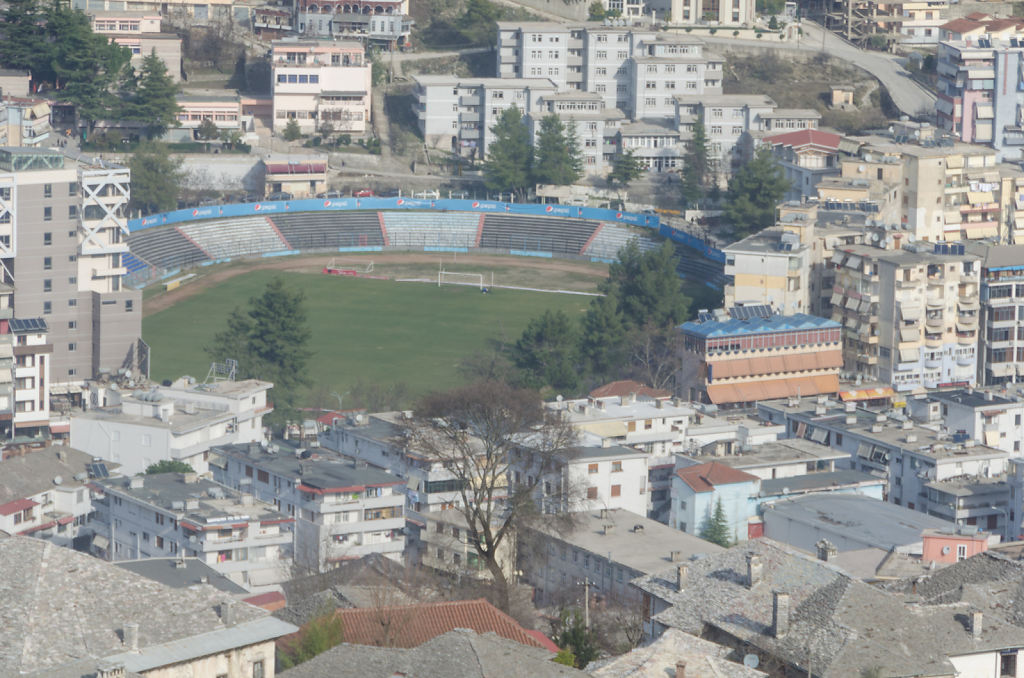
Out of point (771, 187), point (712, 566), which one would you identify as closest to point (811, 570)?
point (712, 566)

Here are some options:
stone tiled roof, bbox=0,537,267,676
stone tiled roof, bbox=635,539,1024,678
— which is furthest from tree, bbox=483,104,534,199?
stone tiled roof, bbox=0,537,267,676

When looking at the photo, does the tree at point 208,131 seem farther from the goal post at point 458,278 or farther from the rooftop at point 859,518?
the rooftop at point 859,518

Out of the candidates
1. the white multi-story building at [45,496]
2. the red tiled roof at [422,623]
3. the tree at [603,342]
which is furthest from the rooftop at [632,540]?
the tree at [603,342]

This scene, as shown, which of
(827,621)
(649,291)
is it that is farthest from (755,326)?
(827,621)

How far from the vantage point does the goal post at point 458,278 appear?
14762 cm

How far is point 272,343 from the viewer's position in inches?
4727

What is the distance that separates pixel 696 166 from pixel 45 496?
7744 cm

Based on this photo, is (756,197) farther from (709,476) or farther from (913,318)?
(709,476)

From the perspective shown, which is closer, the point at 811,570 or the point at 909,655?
the point at 909,655

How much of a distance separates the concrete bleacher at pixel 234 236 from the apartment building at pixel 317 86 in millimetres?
16992

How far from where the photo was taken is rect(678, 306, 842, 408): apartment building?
119812mm

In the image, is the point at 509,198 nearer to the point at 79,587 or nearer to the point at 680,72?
the point at 680,72

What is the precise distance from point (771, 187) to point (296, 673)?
3837 inches

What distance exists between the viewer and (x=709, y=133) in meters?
169
